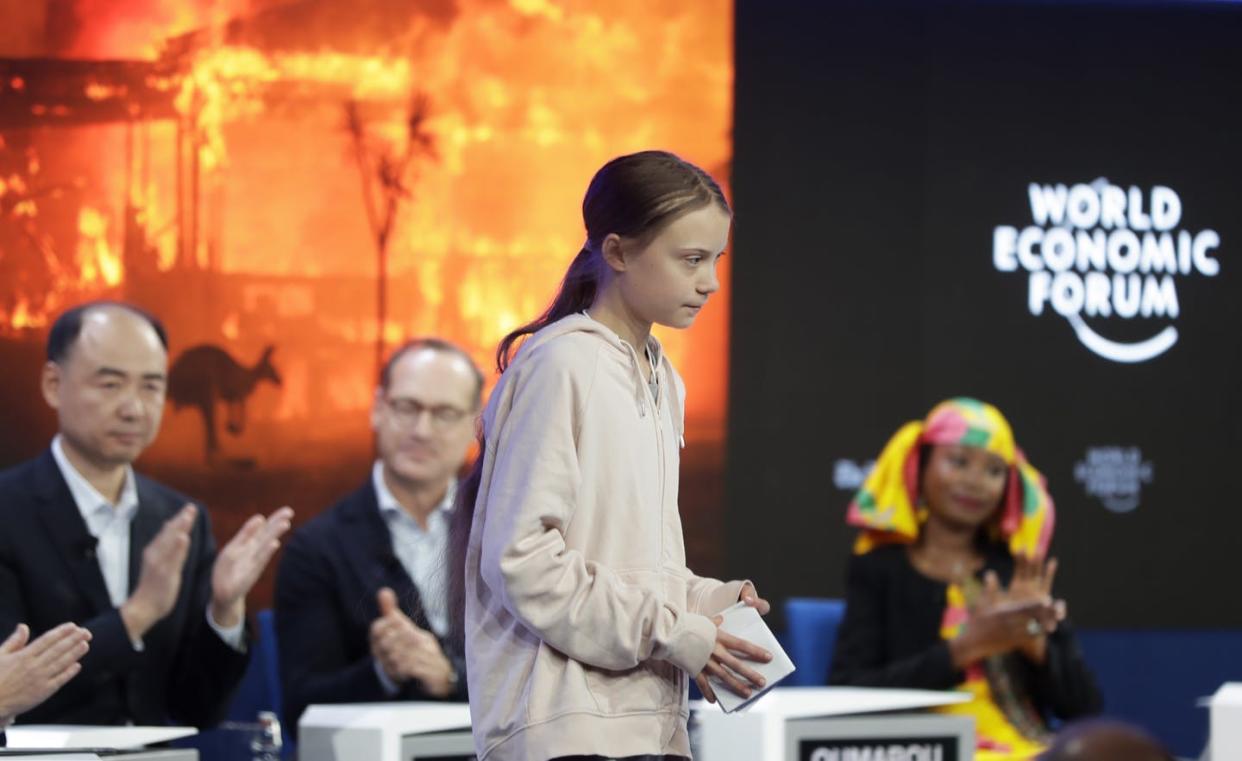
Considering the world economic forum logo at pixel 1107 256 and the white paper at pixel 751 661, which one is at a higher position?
the world economic forum logo at pixel 1107 256

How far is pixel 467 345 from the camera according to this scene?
5.30 meters

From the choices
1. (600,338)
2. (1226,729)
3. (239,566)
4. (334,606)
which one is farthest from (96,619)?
(1226,729)

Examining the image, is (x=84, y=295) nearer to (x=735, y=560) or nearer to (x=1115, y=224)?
(x=735, y=560)

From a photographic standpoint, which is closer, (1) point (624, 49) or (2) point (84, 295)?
(2) point (84, 295)

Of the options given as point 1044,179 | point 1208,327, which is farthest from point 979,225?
point 1208,327

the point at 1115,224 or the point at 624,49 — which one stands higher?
the point at 624,49

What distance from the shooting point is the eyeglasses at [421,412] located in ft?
14.1

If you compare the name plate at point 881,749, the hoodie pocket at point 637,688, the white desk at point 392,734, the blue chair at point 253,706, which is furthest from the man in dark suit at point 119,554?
the hoodie pocket at point 637,688

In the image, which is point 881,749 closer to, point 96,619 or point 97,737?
point 97,737

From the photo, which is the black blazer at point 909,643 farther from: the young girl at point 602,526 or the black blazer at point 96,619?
the young girl at point 602,526

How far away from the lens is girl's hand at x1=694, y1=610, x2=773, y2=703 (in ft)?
6.47

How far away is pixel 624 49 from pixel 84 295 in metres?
1.81

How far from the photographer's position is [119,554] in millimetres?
3854

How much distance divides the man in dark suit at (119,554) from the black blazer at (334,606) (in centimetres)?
18
